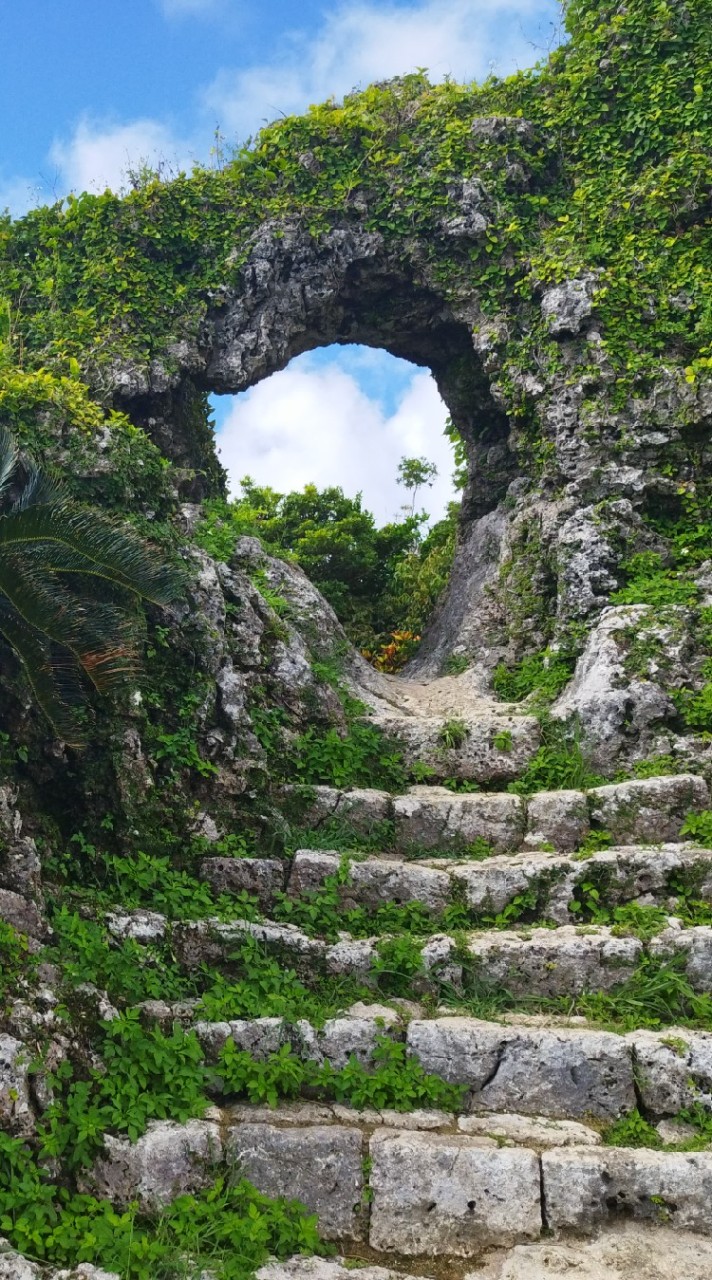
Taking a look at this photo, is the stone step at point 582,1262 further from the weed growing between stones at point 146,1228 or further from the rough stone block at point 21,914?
the rough stone block at point 21,914

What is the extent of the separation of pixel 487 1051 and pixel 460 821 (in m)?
2.80

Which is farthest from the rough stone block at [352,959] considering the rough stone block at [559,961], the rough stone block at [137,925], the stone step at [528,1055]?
the rough stone block at [137,925]

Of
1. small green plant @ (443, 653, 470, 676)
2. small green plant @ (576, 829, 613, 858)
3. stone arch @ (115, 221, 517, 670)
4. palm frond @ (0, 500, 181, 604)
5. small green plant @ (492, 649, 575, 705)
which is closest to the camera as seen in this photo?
palm frond @ (0, 500, 181, 604)

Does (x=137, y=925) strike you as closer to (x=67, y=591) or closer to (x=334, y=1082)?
(x=334, y=1082)

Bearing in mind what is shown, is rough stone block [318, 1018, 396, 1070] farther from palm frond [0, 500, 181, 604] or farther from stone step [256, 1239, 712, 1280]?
palm frond [0, 500, 181, 604]

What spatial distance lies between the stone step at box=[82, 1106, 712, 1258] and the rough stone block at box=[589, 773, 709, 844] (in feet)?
10.3

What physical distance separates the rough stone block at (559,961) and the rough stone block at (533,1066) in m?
0.63

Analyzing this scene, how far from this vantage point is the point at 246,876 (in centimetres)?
771

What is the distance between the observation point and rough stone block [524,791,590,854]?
326 inches

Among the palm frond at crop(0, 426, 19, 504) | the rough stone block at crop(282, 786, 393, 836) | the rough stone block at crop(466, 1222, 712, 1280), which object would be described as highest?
the palm frond at crop(0, 426, 19, 504)

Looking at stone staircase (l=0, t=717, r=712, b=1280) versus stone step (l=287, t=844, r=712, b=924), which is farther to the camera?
stone step (l=287, t=844, r=712, b=924)

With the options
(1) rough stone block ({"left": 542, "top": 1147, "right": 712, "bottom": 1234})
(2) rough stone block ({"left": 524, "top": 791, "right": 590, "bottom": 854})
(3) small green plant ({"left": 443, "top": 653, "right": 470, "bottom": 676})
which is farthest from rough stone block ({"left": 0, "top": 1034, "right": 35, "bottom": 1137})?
(3) small green plant ({"left": 443, "top": 653, "right": 470, "bottom": 676})

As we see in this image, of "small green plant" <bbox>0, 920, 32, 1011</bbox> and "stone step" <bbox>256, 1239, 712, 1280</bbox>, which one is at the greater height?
"small green plant" <bbox>0, 920, 32, 1011</bbox>

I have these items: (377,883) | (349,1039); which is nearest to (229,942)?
(349,1039)
